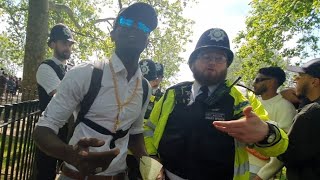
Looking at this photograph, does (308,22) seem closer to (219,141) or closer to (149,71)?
(149,71)

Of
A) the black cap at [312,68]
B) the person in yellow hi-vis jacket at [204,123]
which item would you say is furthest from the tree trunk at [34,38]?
the black cap at [312,68]

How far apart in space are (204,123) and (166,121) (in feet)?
1.22

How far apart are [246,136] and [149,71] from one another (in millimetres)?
3747

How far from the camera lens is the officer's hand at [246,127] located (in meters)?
2.02

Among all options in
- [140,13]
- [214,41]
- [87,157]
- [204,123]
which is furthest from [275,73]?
[87,157]

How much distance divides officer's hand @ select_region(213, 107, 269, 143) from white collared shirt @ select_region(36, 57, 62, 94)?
253 cm

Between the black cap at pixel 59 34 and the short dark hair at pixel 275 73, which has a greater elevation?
the black cap at pixel 59 34

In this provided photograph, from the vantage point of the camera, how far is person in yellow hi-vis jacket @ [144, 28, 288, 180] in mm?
2633

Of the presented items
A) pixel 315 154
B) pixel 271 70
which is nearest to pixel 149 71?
pixel 271 70

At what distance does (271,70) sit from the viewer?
5391mm

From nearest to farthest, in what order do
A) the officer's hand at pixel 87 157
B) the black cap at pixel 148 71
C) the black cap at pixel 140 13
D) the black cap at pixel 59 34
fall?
the officer's hand at pixel 87 157, the black cap at pixel 140 13, the black cap at pixel 59 34, the black cap at pixel 148 71

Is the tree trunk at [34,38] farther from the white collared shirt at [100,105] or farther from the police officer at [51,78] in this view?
the white collared shirt at [100,105]

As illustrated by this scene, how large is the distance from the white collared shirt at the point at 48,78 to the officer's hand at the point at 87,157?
7.71 feet

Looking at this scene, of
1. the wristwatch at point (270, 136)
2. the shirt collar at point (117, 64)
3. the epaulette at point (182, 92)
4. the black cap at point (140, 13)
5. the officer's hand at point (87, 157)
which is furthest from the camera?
the epaulette at point (182, 92)
